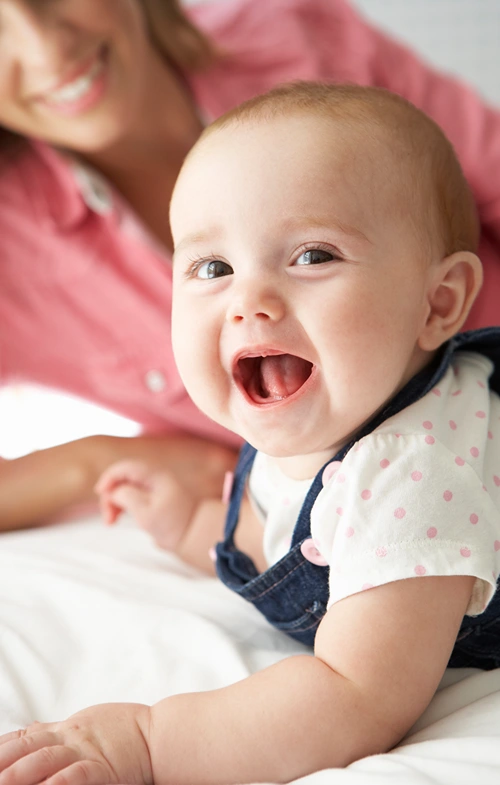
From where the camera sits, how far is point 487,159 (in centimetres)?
137

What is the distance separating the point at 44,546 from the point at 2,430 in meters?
0.62

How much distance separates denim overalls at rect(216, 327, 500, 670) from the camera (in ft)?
2.51

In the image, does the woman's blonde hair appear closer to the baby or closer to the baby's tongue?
the baby

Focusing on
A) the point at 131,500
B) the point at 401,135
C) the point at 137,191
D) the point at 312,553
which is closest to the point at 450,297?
the point at 401,135

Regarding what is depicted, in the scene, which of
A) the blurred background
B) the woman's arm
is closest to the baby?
the woman's arm

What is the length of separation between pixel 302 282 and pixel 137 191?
2.86 ft

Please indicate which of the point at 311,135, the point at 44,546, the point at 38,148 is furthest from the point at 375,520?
the point at 38,148

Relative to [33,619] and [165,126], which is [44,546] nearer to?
[33,619]

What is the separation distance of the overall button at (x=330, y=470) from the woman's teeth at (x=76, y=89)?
0.82 metres

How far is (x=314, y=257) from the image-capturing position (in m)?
0.72

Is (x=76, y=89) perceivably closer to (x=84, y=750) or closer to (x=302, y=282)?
(x=302, y=282)

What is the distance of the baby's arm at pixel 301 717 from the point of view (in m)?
0.64

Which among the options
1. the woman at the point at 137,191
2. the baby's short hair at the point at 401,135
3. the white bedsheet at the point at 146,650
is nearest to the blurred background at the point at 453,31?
the woman at the point at 137,191

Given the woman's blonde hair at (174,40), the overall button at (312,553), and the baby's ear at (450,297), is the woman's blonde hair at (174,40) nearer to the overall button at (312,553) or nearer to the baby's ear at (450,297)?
the baby's ear at (450,297)
